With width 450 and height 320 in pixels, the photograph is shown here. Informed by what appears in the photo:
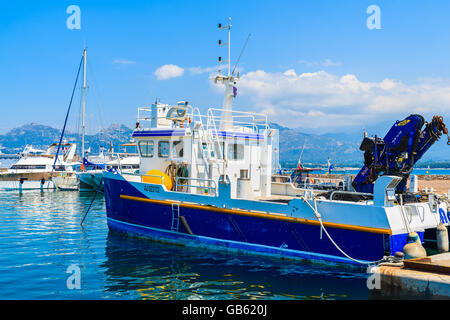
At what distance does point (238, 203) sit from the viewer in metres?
10.9

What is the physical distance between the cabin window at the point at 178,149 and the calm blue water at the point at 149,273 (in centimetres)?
302

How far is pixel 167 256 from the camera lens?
1137cm

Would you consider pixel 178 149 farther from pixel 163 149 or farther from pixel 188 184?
pixel 188 184

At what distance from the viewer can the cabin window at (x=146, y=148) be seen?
14177 mm

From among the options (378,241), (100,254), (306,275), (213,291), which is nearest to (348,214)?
(378,241)

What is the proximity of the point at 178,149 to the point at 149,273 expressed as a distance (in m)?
4.83

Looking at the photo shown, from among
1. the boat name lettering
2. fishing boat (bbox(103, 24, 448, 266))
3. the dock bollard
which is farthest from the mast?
the dock bollard

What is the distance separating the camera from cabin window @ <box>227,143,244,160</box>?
13352 millimetres

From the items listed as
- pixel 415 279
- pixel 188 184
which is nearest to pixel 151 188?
pixel 188 184

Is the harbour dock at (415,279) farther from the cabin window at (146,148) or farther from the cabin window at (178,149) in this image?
the cabin window at (146,148)

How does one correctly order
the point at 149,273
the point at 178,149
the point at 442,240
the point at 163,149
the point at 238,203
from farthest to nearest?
the point at 163,149, the point at 178,149, the point at 238,203, the point at 149,273, the point at 442,240

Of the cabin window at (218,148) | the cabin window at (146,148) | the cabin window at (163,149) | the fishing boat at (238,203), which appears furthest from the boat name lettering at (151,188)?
the cabin window at (218,148)

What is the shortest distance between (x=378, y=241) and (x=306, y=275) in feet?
5.97
